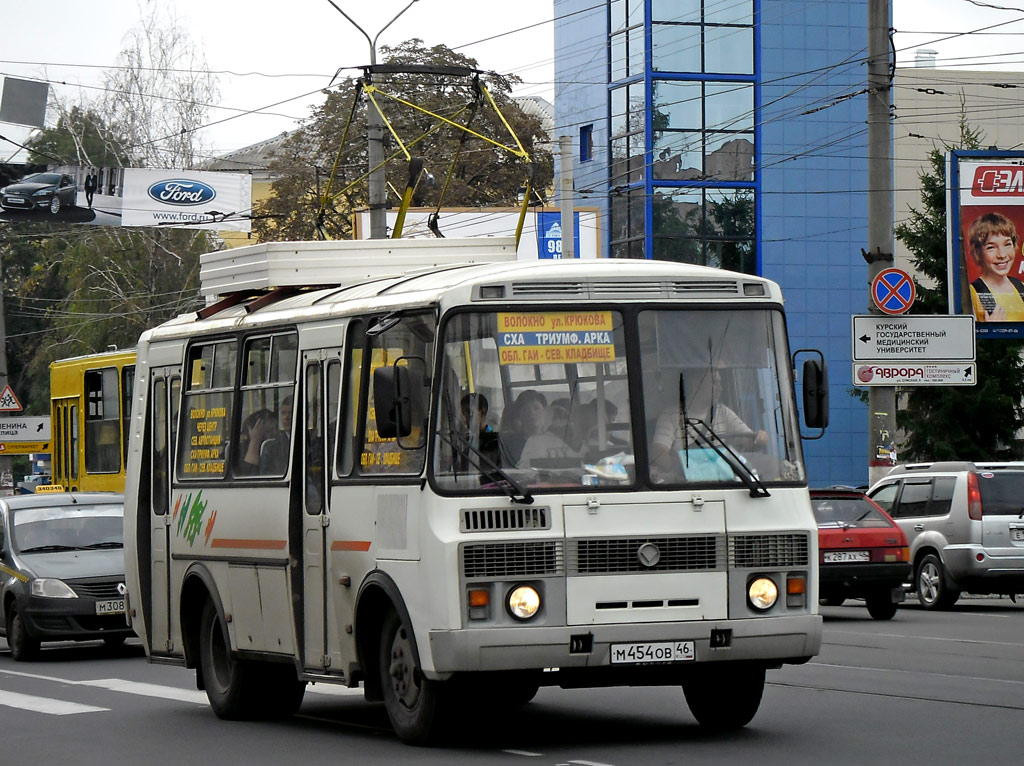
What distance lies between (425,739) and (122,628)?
356 inches

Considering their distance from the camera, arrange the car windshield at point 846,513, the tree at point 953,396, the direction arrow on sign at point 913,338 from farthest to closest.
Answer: the tree at point 953,396, the direction arrow on sign at point 913,338, the car windshield at point 846,513

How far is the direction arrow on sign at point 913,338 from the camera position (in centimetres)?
2548

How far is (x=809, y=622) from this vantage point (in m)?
10.5

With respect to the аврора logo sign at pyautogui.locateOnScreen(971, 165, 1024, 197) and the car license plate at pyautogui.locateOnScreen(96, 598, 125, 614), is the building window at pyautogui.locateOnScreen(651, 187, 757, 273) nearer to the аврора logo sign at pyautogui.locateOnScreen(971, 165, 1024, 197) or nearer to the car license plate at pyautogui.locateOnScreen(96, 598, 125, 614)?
the аврора logo sign at pyautogui.locateOnScreen(971, 165, 1024, 197)

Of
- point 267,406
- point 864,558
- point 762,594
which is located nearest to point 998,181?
point 864,558

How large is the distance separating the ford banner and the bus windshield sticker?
3584 cm

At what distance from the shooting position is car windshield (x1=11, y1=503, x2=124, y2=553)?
20.1m

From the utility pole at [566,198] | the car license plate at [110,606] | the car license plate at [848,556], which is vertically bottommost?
the car license plate at [110,606]

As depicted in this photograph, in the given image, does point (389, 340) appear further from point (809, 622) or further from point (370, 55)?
point (370, 55)

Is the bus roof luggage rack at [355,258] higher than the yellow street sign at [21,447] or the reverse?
higher

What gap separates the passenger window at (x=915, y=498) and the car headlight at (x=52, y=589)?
10.8m

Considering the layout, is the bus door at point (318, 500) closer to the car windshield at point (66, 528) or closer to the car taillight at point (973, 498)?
the car windshield at point (66, 528)

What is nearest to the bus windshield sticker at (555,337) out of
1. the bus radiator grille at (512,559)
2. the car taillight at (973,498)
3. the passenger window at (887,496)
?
the bus radiator grille at (512,559)

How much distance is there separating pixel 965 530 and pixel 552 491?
14075 millimetres
